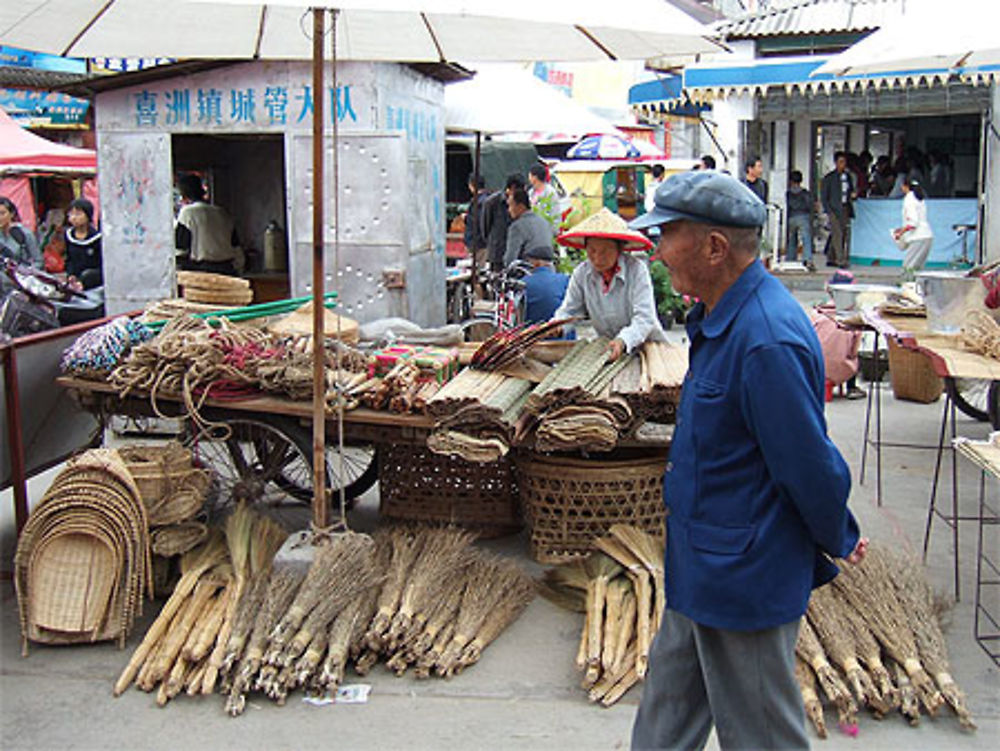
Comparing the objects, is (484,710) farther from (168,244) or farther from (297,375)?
(168,244)

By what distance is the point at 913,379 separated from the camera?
8.48 meters

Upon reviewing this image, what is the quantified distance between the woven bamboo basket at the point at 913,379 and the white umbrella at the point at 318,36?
428cm

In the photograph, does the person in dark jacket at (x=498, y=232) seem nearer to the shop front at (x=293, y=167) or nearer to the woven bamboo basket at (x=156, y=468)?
the shop front at (x=293, y=167)

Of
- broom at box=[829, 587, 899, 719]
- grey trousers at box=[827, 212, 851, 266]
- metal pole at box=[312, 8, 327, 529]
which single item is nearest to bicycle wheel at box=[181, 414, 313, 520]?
metal pole at box=[312, 8, 327, 529]

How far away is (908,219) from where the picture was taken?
15.3 metres

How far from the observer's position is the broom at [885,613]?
3.95m

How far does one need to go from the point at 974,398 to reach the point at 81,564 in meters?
7.26

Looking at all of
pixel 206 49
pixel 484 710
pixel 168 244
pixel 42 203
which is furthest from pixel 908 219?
pixel 42 203

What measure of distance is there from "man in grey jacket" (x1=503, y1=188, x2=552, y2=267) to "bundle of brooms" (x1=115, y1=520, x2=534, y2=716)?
481 centimetres

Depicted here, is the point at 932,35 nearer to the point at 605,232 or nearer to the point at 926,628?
the point at 605,232

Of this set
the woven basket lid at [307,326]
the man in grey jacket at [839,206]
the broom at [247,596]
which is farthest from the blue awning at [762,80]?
the broom at [247,596]

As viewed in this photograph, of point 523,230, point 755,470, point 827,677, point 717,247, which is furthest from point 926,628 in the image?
point 523,230

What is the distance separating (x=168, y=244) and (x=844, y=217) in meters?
13.7

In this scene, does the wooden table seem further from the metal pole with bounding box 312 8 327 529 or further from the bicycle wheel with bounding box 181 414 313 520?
the bicycle wheel with bounding box 181 414 313 520
